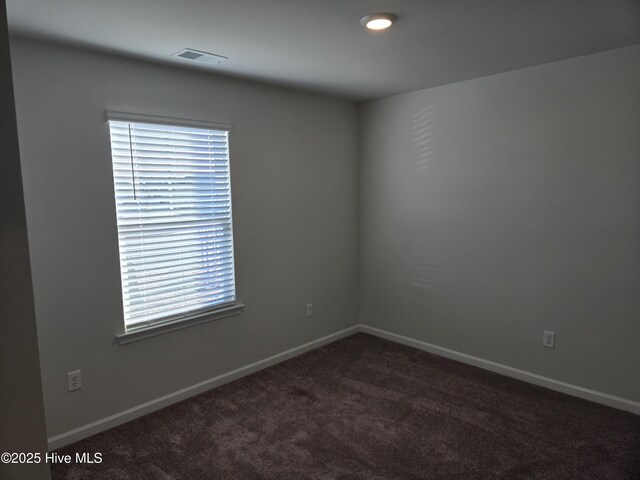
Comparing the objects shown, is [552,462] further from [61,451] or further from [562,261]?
[61,451]

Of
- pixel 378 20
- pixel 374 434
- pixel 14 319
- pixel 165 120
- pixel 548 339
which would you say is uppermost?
pixel 378 20

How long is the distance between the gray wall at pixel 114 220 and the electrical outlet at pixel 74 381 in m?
0.03

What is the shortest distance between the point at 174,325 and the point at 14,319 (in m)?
1.60

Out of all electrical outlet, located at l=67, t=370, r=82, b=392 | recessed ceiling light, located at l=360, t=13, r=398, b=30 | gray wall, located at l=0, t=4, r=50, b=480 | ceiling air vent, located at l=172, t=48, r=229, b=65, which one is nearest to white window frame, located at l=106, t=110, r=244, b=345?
electrical outlet, located at l=67, t=370, r=82, b=392

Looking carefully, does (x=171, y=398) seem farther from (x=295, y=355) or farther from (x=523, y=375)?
(x=523, y=375)

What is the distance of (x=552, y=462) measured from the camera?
236cm

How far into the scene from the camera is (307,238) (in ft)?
12.9

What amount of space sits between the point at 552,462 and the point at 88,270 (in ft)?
9.41

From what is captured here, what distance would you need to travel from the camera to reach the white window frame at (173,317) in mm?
2736

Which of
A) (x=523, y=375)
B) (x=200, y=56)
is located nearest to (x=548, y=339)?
(x=523, y=375)

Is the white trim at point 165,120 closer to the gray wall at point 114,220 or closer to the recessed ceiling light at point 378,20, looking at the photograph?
the gray wall at point 114,220

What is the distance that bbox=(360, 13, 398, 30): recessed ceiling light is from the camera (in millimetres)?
2057

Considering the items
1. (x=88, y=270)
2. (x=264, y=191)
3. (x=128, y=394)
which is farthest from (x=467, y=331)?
(x=88, y=270)

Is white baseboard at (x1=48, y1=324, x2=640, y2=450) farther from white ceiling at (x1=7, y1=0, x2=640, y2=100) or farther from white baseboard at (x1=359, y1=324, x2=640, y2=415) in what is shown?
white ceiling at (x1=7, y1=0, x2=640, y2=100)
